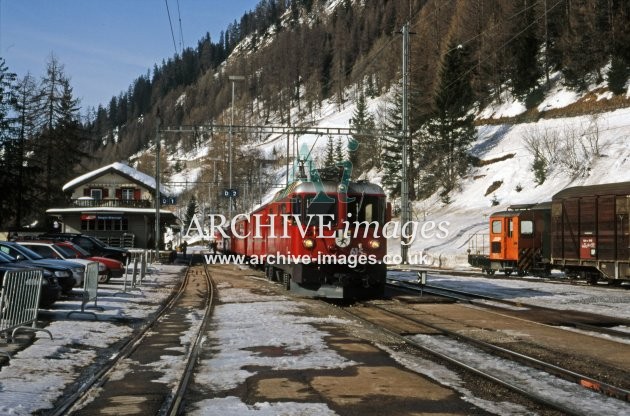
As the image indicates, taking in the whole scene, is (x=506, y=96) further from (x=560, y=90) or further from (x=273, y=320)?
(x=273, y=320)

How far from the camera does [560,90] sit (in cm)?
6581

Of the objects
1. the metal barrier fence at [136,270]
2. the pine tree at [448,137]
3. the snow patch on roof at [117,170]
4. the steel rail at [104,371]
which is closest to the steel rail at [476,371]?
the steel rail at [104,371]

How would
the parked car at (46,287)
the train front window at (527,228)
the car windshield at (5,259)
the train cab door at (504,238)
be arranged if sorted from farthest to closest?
1. the train cab door at (504,238)
2. the train front window at (527,228)
3. the car windshield at (5,259)
4. the parked car at (46,287)

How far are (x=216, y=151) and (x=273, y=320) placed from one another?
66171mm

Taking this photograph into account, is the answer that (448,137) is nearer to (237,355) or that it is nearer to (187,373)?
(237,355)

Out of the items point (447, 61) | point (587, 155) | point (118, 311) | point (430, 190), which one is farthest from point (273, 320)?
point (447, 61)

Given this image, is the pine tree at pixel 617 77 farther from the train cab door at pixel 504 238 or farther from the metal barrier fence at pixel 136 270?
the metal barrier fence at pixel 136 270

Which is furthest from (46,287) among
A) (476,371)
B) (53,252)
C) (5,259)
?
(476,371)

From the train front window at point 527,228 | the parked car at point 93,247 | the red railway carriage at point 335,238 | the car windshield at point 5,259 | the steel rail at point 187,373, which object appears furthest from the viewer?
the parked car at point 93,247

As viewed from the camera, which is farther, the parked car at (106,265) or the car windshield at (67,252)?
the parked car at (106,265)

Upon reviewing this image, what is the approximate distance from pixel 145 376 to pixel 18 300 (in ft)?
10.7

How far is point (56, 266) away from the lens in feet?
55.1

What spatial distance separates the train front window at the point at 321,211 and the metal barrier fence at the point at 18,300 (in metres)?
8.05

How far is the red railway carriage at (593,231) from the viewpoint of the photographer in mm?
22312
